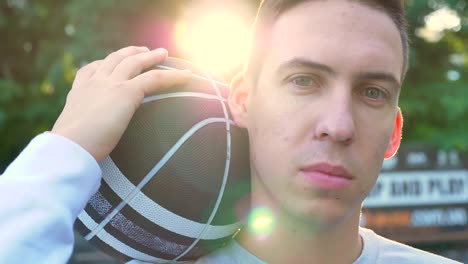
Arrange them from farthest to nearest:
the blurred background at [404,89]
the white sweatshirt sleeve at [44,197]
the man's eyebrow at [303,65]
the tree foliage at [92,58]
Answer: the tree foliage at [92,58]
the blurred background at [404,89]
the man's eyebrow at [303,65]
the white sweatshirt sleeve at [44,197]

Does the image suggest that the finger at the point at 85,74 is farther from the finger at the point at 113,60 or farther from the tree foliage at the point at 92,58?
the tree foliage at the point at 92,58

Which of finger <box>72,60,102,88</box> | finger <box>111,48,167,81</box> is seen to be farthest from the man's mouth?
finger <box>72,60,102,88</box>

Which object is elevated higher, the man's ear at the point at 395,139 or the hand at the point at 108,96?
the hand at the point at 108,96

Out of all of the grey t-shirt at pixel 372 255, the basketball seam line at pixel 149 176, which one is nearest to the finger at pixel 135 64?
the basketball seam line at pixel 149 176

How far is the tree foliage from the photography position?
11.8m

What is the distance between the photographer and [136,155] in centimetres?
212

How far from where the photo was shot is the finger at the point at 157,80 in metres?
2.06

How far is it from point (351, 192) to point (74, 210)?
80 centimetres

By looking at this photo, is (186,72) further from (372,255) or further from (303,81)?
(372,255)

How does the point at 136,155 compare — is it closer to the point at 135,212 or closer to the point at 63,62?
the point at 135,212

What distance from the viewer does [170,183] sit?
214cm

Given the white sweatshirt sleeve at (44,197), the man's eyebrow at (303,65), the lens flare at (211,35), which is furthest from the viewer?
the lens flare at (211,35)

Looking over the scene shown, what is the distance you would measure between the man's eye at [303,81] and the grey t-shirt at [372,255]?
604 mm

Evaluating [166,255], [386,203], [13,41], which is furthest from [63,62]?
[166,255]
